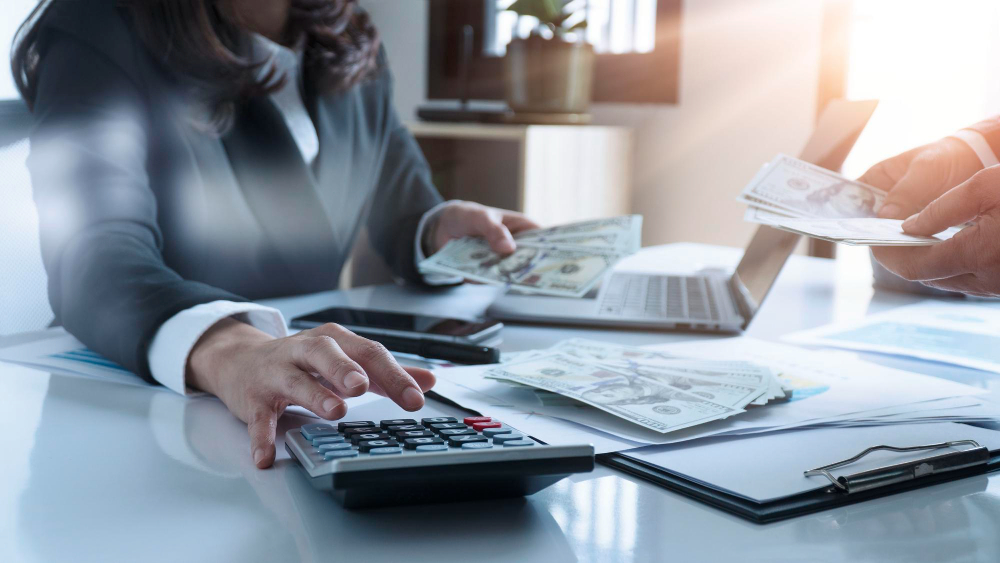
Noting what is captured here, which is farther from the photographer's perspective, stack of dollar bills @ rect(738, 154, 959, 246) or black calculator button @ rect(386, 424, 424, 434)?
stack of dollar bills @ rect(738, 154, 959, 246)

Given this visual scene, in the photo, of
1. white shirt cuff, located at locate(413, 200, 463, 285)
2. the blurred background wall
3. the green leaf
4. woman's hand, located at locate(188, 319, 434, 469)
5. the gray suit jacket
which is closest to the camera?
woman's hand, located at locate(188, 319, 434, 469)

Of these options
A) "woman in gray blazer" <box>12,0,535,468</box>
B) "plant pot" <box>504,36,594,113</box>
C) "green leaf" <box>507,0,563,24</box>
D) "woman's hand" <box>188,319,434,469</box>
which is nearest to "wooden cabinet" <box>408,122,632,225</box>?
"plant pot" <box>504,36,594,113</box>

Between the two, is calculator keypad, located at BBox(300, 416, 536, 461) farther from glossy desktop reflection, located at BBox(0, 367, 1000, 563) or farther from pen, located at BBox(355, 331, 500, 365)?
pen, located at BBox(355, 331, 500, 365)

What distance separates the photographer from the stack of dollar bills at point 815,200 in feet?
2.19

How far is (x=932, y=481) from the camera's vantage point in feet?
1.54

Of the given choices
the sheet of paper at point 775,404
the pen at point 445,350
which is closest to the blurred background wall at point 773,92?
the sheet of paper at point 775,404

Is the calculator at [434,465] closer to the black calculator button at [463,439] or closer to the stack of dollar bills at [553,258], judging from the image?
the black calculator button at [463,439]

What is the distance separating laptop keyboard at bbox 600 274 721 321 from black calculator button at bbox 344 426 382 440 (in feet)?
1.69

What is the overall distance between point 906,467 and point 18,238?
96cm

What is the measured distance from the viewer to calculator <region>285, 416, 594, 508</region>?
0.38 meters

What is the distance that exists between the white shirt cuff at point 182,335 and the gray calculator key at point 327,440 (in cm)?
22

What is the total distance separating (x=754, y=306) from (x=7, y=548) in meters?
0.76

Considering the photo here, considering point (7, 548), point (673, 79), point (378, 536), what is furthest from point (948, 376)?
point (673, 79)

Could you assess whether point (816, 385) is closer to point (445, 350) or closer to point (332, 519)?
point (445, 350)
